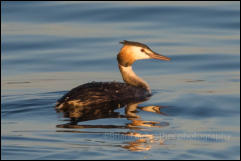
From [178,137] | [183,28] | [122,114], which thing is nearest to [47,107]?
[122,114]

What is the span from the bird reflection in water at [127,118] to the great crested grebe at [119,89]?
106 millimetres

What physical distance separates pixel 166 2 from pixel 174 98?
987cm

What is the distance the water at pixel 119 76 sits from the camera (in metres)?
9.09

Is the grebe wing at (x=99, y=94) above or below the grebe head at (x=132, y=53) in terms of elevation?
below

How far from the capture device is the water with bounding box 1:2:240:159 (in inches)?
358

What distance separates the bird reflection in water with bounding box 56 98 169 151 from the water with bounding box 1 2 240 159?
0.02 meters

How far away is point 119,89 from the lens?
12.2 meters

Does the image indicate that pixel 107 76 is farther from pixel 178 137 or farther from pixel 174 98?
pixel 178 137

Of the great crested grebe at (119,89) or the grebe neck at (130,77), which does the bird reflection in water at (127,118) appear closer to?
the great crested grebe at (119,89)

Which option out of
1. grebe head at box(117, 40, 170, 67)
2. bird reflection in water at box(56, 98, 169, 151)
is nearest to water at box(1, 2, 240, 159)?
bird reflection in water at box(56, 98, 169, 151)

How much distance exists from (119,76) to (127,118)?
4.13 m

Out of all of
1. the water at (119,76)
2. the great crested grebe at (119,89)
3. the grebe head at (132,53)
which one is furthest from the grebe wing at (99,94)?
the grebe head at (132,53)

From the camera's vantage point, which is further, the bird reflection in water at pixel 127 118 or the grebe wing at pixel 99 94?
the grebe wing at pixel 99 94

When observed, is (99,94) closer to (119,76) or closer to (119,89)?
→ (119,89)
